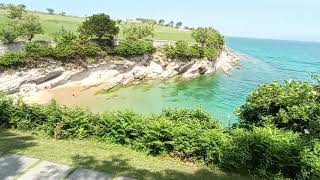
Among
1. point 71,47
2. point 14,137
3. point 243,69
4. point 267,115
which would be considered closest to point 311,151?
point 267,115

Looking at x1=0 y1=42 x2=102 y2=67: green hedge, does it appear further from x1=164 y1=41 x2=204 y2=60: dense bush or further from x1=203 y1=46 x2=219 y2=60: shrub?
x1=203 y1=46 x2=219 y2=60: shrub

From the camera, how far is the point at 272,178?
1317 cm

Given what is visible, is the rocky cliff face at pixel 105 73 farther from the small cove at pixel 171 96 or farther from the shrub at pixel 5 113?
the shrub at pixel 5 113

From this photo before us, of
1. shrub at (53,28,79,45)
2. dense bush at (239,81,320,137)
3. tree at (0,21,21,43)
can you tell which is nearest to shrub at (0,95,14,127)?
dense bush at (239,81,320,137)

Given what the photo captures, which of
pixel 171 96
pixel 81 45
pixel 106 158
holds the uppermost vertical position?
pixel 106 158

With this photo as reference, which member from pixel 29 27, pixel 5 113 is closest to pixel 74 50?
pixel 29 27

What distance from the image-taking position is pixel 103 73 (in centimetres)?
6097

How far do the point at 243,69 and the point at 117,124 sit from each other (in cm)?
7934

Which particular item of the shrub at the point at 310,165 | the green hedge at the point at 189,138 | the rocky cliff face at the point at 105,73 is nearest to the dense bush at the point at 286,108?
the green hedge at the point at 189,138

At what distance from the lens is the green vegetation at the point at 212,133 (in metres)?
13.5

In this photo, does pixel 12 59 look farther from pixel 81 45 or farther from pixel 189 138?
pixel 189 138

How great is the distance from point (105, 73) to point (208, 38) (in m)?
32.7

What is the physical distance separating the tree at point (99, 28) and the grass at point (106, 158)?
47.1 m

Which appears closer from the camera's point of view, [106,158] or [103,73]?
[106,158]
